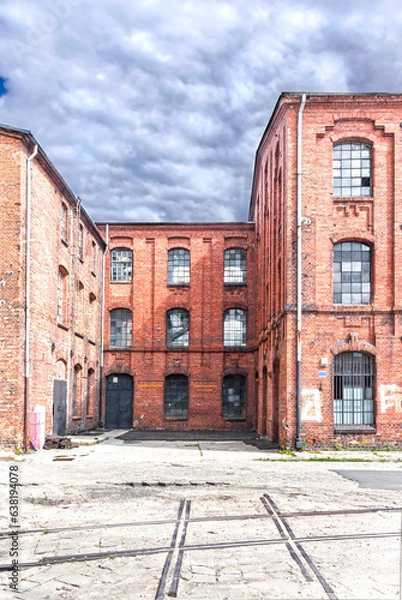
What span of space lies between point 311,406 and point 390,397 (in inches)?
95.2

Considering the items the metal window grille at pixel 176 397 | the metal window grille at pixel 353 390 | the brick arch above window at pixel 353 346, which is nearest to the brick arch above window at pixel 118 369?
the metal window grille at pixel 176 397

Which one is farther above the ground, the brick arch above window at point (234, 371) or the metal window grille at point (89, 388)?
the brick arch above window at point (234, 371)

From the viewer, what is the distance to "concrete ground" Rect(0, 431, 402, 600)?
612cm

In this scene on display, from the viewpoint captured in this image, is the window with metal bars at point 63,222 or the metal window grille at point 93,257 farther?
the metal window grille at point 93,257

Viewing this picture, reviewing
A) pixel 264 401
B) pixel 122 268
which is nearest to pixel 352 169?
pixel 264 401

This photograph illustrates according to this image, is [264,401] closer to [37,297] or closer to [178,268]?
[178,268]

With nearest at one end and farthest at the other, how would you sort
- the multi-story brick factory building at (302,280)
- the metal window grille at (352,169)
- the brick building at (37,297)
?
the brick building at (37,297)
the multi-story brick factory building at (302,280)
the metal window grille at (352,169)

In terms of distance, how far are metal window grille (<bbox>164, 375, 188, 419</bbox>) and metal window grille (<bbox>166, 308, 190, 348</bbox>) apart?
162cm

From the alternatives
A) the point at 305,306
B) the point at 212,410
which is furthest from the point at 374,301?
the point at 212,410

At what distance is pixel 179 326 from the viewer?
31484mm

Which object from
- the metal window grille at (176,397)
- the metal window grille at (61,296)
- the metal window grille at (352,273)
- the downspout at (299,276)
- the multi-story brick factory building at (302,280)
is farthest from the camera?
the metal window grille at (176,397)

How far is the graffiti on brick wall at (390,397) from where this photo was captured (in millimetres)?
19359

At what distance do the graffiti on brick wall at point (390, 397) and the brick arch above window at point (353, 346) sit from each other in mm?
1076

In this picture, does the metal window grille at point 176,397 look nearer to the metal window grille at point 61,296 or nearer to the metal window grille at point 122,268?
the metal window grille at point 122,268
